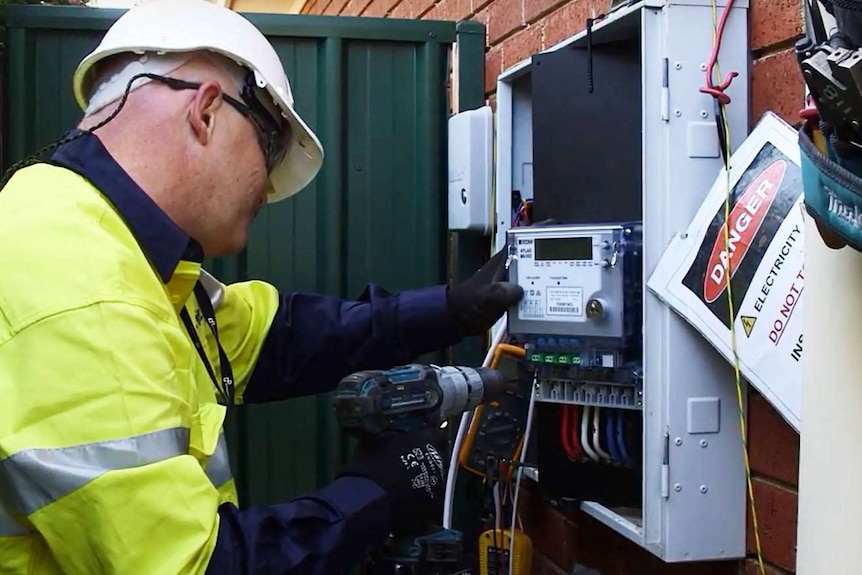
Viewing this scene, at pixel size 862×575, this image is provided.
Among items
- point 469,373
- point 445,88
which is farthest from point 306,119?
point 469,373

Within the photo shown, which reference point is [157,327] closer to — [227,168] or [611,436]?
[227,168]

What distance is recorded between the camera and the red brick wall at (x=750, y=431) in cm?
166

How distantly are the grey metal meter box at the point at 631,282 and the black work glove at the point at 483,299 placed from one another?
0.04 metres

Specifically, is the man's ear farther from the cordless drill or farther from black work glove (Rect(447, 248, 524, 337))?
black work glove (Rect(447, 248, 524, 337))

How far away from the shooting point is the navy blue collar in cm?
159

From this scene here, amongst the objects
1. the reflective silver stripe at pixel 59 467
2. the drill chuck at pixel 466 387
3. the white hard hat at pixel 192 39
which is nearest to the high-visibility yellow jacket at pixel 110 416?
the reflective silver stripe at pixel 59 467

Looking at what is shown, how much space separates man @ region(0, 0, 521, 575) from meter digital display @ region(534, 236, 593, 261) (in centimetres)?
12

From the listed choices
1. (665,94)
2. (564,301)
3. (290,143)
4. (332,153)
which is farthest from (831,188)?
(332,153)

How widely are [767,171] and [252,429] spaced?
1.91 meters

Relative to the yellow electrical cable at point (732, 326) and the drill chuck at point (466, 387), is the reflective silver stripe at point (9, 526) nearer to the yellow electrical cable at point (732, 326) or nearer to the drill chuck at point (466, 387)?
the drill chuck at point (466, 387)

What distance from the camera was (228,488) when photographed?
1735mm

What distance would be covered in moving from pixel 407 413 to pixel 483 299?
37 cm

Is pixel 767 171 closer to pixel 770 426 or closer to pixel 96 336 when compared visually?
pixel 770 426

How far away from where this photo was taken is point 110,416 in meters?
1.29
